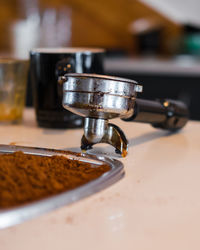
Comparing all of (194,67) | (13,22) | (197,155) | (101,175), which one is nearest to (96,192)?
(101,175)

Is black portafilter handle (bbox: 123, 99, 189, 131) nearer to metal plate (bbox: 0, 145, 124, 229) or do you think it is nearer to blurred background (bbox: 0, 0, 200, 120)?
metal plate (bbox: 0, 145, 124, 229)

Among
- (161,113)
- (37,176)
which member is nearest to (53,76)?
(161,113)

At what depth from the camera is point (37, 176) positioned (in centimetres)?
50

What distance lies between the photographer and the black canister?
2.82 ft

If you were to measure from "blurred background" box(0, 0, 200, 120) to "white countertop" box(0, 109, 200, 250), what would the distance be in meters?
1.49

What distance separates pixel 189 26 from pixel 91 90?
7.01ft

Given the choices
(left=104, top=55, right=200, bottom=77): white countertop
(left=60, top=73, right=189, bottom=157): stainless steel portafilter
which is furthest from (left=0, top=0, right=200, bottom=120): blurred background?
(left=60, top=73, right=189, bottom=157): stainless steel portafilter

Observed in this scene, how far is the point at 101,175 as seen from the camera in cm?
52

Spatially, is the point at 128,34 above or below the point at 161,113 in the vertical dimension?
above

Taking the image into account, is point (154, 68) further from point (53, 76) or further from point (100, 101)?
point (100, 101)

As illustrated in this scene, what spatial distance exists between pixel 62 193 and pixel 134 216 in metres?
0.08

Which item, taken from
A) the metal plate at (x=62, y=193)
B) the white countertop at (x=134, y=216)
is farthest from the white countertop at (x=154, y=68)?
the metal plate at (x=62, y=193)

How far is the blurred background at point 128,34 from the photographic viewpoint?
2.18m

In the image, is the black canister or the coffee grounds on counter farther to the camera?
the black canister
